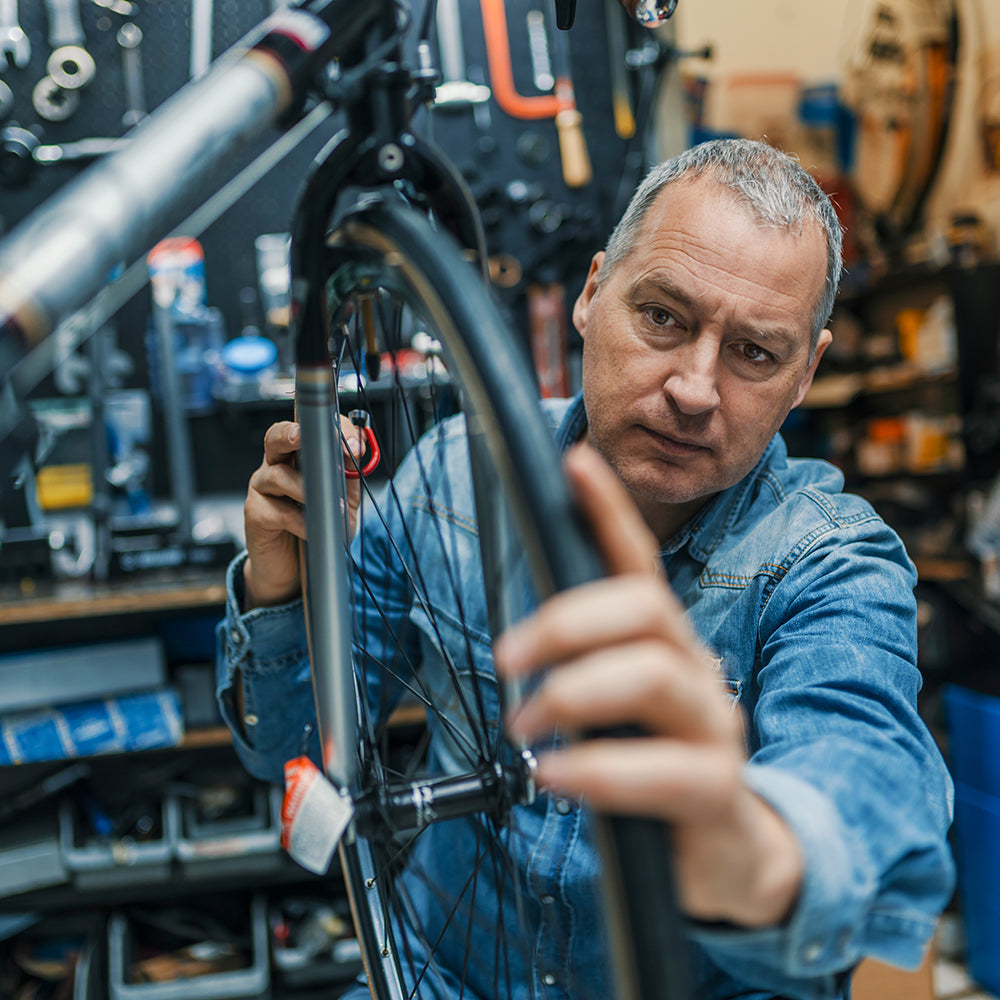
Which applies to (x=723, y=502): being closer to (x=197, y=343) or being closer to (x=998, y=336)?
(x=197, y=343)

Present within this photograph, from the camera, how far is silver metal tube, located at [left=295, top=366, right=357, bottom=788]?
0.64m

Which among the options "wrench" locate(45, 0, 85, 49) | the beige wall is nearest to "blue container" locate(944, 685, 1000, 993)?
the beige wall

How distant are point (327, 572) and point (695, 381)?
340 millimetres

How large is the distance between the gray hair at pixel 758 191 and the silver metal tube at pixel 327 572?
349 millimetres

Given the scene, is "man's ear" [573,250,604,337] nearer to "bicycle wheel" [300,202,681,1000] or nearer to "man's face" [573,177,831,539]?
"man's face" [573,177,831,539]

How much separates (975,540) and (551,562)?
7.34 feet

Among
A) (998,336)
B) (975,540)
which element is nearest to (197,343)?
(975,540)

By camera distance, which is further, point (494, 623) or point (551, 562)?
point (494, 623)

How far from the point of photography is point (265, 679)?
888 mm

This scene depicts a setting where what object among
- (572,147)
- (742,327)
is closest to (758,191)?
(742,327)

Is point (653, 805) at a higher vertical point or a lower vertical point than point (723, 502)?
higher

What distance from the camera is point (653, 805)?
13.2 inches

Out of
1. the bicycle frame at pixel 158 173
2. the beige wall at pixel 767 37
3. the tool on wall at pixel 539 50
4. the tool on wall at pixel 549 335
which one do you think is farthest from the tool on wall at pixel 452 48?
the bicycle frame at pixel 158 173

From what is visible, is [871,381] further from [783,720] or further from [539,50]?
[783,720]
